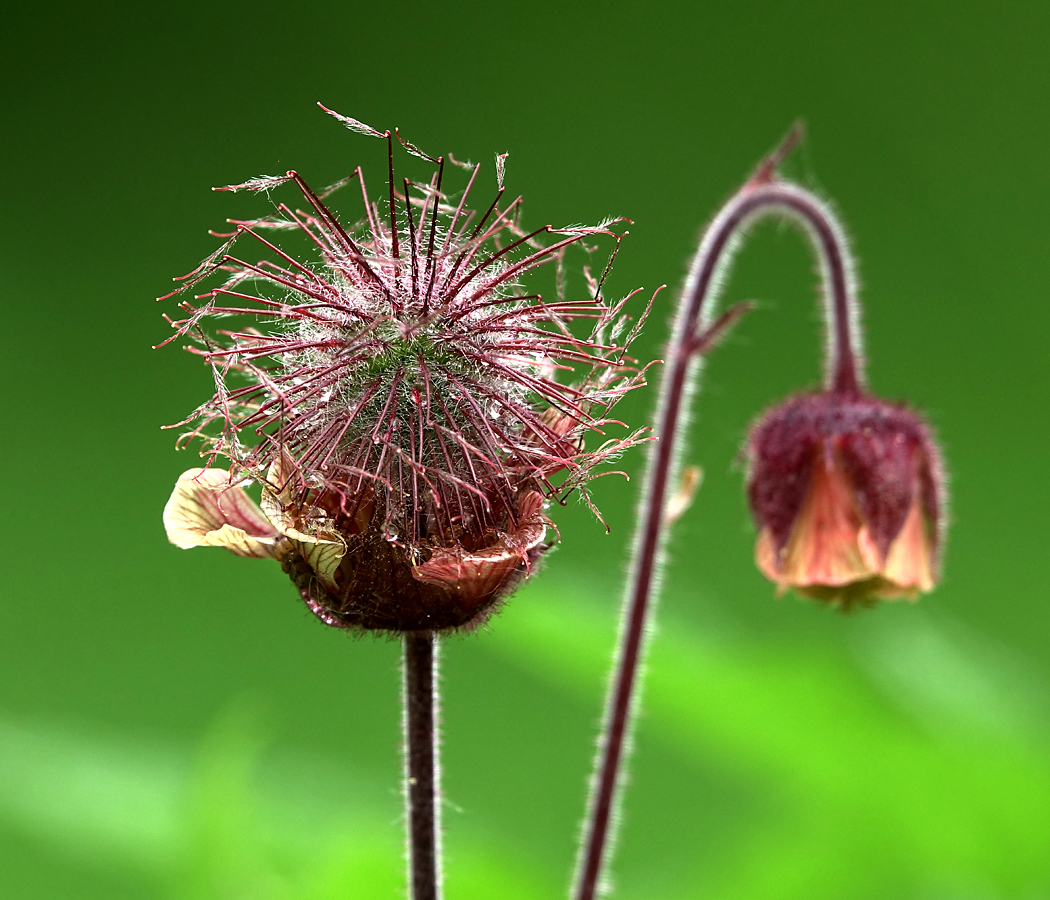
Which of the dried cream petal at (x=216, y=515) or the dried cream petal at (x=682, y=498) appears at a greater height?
the dried cream petal at (x=682, y=498)

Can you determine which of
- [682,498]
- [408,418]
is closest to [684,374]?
[682,498]

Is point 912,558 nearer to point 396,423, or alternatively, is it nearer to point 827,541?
point 827,541

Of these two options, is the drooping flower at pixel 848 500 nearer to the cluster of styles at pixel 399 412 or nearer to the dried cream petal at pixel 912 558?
the dried cream petal at pixel 912 558

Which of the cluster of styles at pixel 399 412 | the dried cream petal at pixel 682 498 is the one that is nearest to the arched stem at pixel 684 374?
the dried cream petal at pixel 682 498

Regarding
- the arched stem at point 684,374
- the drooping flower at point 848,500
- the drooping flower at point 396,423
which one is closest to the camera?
the drooping flower at point 396,423

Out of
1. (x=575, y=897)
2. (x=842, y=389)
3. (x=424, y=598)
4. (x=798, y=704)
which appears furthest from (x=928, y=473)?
(x=424, y=598)

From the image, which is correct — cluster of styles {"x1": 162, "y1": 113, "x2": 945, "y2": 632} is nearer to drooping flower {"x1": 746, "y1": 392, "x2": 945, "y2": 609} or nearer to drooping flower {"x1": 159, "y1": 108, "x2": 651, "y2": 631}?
drooping flower {"x1": 159, "y1": 108, "x2": 651, "y2": 631}
